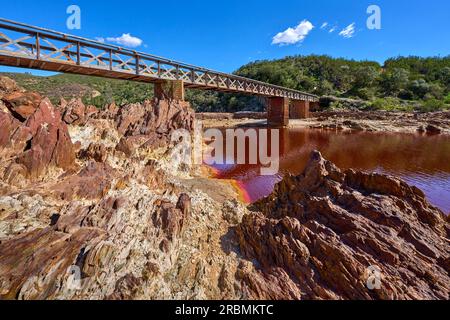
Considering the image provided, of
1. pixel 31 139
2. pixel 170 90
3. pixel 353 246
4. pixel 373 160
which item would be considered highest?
pixel 170 90

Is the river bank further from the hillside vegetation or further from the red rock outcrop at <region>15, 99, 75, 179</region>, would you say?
the red rock outcrop at <region>15, 99, 75, 179</region>

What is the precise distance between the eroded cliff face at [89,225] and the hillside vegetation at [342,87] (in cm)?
6617

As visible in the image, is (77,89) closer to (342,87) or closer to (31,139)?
(342,87)

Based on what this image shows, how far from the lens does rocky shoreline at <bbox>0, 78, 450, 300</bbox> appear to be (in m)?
5.85

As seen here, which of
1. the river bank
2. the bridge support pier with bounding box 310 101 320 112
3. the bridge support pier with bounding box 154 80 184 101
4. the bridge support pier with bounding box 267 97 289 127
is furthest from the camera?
the bridge support pier with bounding box 310 101 320 112

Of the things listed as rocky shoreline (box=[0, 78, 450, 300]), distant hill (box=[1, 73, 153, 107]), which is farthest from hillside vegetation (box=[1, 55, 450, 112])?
rocky shoreline (box=[0, 78, 450, 300])

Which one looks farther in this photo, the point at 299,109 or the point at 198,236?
the point at 299,109

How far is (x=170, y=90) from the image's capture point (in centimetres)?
2528

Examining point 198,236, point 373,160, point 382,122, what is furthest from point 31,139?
point 382,122

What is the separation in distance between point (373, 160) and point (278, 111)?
2947 cm

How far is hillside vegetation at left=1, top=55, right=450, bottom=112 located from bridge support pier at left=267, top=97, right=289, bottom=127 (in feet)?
74.3

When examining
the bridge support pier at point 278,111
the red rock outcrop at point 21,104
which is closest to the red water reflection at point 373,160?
the bridge support pier at point 278,111
